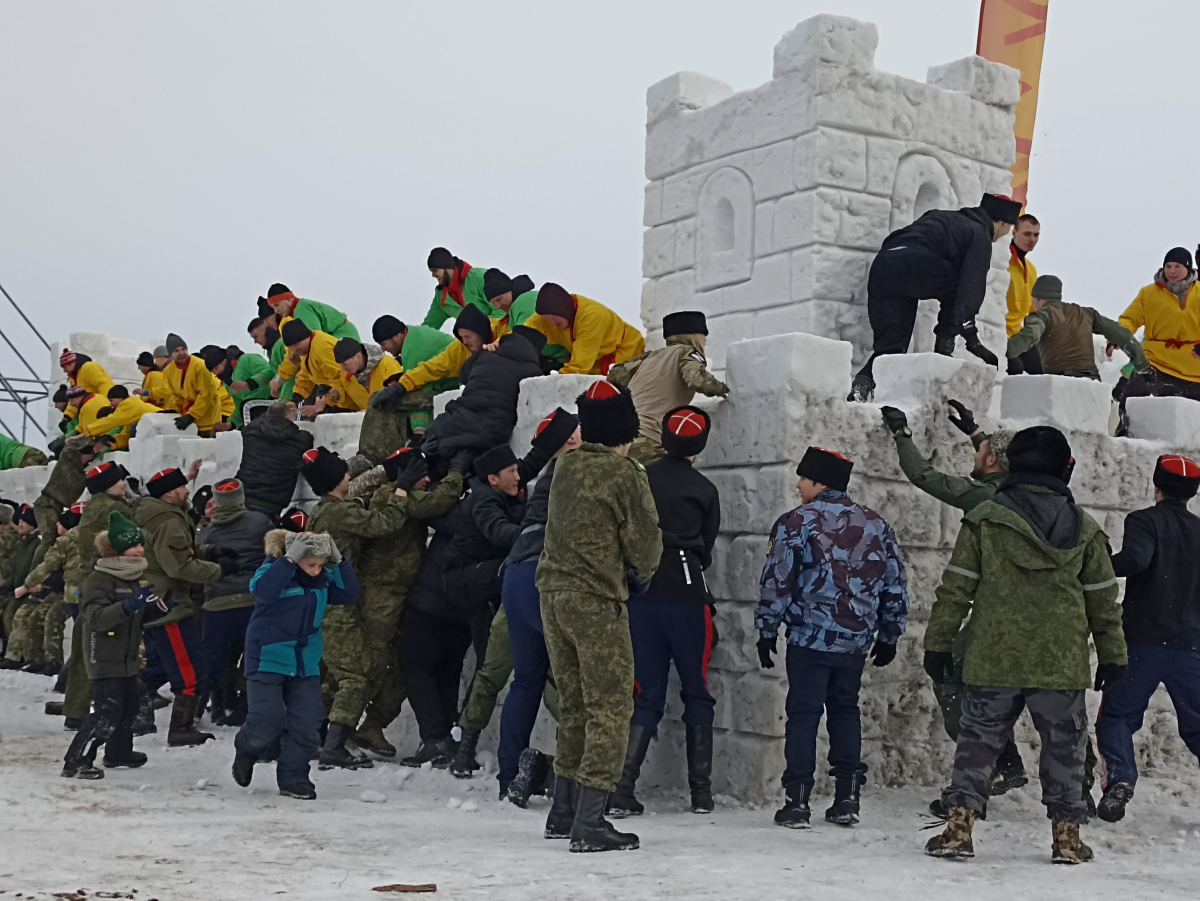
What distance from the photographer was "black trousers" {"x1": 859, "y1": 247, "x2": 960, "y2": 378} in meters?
7.48

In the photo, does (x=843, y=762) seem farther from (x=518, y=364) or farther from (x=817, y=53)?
(x=817, y=53)

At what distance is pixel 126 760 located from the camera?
23.7 feet

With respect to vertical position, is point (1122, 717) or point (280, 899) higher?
point (1122, 717)

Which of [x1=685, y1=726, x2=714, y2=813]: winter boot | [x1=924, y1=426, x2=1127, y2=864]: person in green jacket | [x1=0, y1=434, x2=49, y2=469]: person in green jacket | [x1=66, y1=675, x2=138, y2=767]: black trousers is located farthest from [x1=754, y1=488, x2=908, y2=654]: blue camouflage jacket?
[x1=0, y1=434, x2=49, y2=469]: person in green jacket

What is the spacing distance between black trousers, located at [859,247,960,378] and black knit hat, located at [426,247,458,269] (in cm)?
368

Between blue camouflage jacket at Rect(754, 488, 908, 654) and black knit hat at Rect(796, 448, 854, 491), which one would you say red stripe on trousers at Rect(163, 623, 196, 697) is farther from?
black knit hat at Rect(796, 448, 854, 491)

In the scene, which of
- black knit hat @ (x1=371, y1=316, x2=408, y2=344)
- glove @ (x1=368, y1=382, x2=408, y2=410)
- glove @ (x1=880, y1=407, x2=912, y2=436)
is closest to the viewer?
glove @ (x1=880, y1=407, x2=912, y2=436)

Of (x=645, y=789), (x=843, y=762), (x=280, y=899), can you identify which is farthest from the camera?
(x=645, y=789)

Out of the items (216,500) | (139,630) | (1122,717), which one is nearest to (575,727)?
(1122,717)

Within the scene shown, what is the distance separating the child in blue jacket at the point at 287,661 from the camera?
642 centimetres

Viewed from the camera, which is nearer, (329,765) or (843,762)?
(843,762)

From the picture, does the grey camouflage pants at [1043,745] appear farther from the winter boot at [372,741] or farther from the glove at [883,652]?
the winter boot at [372,741]

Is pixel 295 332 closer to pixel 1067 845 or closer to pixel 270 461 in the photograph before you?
pixel 270 461

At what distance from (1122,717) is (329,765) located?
396 centimetres
